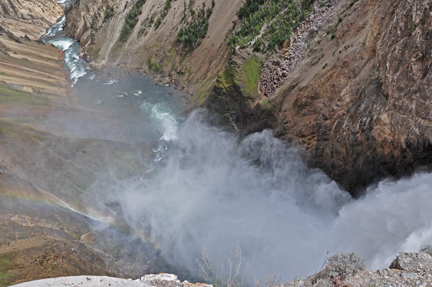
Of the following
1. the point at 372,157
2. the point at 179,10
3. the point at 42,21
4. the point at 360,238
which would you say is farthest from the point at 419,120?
the point at 42,21

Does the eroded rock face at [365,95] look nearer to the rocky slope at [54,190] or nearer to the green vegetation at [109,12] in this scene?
the rocky slope at [54,190]

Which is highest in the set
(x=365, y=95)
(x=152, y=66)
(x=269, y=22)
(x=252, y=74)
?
(x=365, y=95)

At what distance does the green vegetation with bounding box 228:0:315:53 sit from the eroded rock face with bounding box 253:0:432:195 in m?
2.93

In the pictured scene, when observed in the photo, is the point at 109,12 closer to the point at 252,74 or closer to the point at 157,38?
the point at 157,38

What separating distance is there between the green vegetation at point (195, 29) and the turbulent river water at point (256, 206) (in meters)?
11.1

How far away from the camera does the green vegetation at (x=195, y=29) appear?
31625 millimetres

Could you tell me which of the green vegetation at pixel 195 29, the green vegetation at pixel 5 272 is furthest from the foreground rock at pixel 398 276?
the green vegetation at pixel 195 29

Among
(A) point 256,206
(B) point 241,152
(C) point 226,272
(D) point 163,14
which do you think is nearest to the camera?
(C) point 226,272

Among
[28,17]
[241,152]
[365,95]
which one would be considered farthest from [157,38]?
[28,17]

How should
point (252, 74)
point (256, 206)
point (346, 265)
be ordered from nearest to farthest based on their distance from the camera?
point (346, 265) → point (256, 206) → point (252, 74)

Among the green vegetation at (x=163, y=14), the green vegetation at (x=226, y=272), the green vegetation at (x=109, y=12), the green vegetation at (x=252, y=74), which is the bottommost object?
the green vegetation at (x=109, y=12)

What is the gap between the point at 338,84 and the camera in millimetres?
14547

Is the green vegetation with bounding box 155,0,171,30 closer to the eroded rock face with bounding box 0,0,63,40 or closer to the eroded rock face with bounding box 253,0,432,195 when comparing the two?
the eroded rock face with bounding box 253,0,432,195

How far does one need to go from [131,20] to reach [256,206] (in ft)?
114
